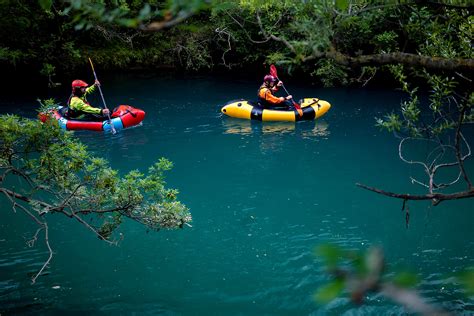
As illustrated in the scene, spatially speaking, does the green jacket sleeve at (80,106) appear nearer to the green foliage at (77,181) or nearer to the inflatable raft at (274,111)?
the inflatable raft at (274,111)

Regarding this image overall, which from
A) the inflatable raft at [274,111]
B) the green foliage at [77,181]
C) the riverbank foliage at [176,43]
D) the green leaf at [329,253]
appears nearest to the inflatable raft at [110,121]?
the riverbank foliage at [176,43]

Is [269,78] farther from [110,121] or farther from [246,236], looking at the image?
[246,236]

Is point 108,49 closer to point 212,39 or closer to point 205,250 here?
point 212,39

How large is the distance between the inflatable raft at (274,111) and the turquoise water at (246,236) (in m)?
0.86

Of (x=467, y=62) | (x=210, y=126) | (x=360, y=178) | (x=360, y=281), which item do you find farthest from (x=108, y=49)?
(x=360, y=281)

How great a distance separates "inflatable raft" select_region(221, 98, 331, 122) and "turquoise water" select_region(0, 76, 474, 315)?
856mm

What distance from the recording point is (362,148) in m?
10.3

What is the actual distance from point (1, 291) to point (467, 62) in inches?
202

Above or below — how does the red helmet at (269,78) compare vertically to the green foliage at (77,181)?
above

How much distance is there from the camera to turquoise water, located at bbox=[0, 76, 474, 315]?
17.8 feet

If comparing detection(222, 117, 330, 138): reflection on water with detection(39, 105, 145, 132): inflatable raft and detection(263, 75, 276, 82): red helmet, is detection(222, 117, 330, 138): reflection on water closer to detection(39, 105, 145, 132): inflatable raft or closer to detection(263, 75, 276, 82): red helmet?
detection(263, 75, 276, 82): red helmet

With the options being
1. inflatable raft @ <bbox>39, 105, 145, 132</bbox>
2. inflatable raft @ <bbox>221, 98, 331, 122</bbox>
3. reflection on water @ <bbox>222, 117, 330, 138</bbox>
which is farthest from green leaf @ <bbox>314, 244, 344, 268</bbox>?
inflatable raft @ <bbox>221, 98, 331, 122</bbox>

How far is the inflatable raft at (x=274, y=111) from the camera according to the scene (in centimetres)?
1218

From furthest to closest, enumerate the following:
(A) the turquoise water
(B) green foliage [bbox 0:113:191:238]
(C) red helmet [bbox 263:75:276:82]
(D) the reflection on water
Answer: (C) red helmet [bbox 263:75:276:82]
(D) the reflection on water
(A) the turquoise water
(B) green foliage [bbox 0:113:191:238]
